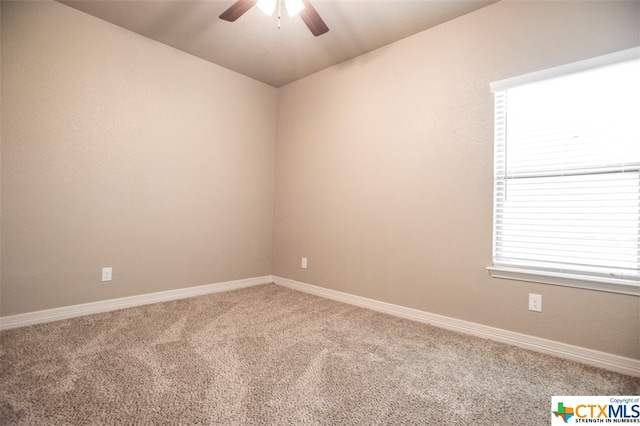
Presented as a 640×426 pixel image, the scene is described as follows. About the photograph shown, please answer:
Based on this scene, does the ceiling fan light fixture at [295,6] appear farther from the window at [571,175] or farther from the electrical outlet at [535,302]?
the electrical outlet at [535,302]

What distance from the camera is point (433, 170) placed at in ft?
8.43

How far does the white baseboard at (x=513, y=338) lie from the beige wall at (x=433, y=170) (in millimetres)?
50

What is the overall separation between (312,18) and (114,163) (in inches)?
83.2

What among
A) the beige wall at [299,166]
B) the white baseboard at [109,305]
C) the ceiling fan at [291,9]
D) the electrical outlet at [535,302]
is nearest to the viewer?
the ceiling fan at [291,9]

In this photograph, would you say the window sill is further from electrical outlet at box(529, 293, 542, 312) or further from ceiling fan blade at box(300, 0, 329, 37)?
ceiling fan blade at box(300, 0, 329, 37)

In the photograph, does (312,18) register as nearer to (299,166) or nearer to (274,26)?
(274,26)

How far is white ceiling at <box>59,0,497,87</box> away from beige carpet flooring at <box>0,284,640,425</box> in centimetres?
256

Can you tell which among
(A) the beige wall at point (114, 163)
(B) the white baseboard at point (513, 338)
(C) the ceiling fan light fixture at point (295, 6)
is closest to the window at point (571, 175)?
(B) the white baseboard at point (513, 338)

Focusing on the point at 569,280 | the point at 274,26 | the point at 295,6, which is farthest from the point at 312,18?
the point at 569,280

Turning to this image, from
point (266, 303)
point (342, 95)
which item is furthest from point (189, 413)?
point (342, 95)

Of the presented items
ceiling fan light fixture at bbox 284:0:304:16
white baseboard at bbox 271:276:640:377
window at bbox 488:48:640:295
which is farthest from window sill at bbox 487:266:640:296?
ceiling fan light fixture at bbox 284:0:304:16

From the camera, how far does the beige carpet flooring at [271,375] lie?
135 cm

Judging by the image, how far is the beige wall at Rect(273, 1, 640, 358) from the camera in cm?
195

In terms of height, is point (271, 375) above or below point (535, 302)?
below
